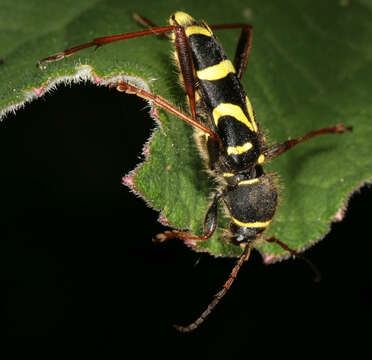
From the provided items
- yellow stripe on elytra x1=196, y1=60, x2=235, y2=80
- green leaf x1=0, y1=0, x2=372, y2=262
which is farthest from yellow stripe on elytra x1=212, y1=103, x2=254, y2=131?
green leaf x1=0, y1=0, x2=372, y2=262

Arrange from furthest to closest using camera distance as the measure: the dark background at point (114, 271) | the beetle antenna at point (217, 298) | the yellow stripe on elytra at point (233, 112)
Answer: the dark background at point (114, 271)
the beetle antenna at point (217, 298)
the yellow stripe on elytra at point (233, 112)

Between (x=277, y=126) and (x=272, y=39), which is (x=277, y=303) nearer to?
(x=277, y=126)

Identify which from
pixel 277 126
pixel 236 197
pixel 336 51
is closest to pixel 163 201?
pixel 236 197

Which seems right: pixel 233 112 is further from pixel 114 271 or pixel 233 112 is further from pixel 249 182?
pixel 114 271

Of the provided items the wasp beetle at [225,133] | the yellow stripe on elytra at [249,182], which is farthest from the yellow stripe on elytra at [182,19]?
the yellow stripe on elytra at [249,182]

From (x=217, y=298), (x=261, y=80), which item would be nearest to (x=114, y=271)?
(x=217, y=298)

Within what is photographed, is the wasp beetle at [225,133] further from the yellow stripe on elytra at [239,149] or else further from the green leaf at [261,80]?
the green leaf at [261,80]
